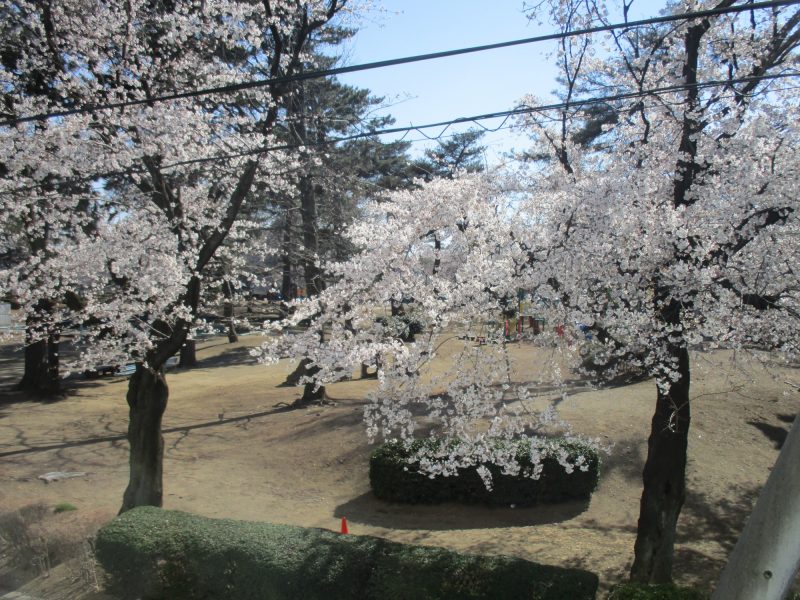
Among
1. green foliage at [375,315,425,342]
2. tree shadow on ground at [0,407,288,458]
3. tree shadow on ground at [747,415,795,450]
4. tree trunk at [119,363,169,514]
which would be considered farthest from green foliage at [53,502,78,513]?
tree shadow on ground at [747,415,795,450]

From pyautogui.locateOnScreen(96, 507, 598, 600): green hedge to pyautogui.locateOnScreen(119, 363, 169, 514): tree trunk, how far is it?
65.4 inches

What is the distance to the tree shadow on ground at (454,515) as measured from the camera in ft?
33.7

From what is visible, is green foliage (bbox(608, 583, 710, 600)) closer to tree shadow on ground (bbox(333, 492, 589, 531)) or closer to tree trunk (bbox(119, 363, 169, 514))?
tree shadow on ground (bbox(333, 492, 589, 531))

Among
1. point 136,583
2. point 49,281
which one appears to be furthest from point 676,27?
point 49,281

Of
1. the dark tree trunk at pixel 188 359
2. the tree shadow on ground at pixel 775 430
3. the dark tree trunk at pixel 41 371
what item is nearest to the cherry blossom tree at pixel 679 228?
the tree shadow on ground at pixel 775 430

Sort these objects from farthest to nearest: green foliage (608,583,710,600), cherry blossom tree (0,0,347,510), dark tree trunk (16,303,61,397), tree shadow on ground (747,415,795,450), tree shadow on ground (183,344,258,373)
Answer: tree shadow on ground (183,344,258,373) → dark tree trunk (16,303,61,397) → tree shadow on ground (747,415,795,450) → cherry blossom tree (0,0,347,510) → green foliage (608,583,710,600)

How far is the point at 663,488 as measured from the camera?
7215mm

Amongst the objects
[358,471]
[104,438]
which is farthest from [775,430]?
[104,438]

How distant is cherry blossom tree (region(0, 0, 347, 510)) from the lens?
8.86 metres

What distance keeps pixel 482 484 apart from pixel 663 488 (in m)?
4.00

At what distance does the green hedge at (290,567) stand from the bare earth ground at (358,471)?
109 centimetres

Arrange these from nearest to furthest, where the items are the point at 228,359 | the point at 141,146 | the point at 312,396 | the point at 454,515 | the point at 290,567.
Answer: the point at 290,567 < the point at 141,146 < the point at 454,515 < the point at 312,396 < the point at 228,359

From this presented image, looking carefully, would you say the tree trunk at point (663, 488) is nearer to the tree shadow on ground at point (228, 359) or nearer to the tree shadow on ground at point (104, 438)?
the tree shadow on ground at point (104, 438)

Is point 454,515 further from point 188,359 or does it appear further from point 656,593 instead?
point 188,359
